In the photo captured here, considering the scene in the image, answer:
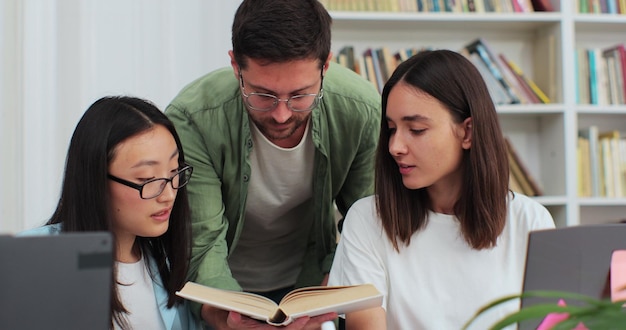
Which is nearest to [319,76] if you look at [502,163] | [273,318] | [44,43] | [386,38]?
[502,163]

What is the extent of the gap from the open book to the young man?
0.27 meters

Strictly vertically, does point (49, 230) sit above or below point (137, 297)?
above

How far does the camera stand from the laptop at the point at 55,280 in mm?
817

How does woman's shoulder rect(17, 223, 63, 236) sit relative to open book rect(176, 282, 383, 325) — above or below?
above

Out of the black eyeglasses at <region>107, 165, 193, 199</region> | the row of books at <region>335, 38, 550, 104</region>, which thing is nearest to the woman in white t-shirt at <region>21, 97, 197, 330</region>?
the black eyeglasses at <region>107, 165, 193, 199</region>

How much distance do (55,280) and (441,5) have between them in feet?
8.00

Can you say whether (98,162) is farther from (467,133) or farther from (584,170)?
(584,170)

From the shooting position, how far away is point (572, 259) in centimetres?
103

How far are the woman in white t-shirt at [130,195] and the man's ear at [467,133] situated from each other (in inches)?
23.4

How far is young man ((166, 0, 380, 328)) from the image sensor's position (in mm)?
1552

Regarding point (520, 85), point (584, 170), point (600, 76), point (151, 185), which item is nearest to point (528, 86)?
point (520, 85)

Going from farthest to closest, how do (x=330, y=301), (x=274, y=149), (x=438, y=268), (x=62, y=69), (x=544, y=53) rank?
(x=544, y=53) < (x=62, y=69) < (x=274, y=149) < (x=438, y=268) < (x=330, y=301)

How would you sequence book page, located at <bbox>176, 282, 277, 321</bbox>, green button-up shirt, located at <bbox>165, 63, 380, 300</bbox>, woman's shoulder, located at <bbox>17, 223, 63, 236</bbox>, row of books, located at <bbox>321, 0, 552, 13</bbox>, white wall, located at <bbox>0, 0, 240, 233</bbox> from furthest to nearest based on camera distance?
1. row of books, located at <bbox>321, 0, 552, 13</bbox>
2. white wall, located at <bbox>0, 0, 240, 233</bbox>
3. green button-up shirt, located at <bbox>165, 63, 380, 300</bbox>
4. woman's shoulder, located at <bbox>17, 223, 63, 236</bbox>
5. book page, located at <bbox>176, 282, 277, 321</bbox>

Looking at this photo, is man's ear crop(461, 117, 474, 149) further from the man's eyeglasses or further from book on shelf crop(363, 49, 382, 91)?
book on shelf crop(363, 49, 382, 91)
